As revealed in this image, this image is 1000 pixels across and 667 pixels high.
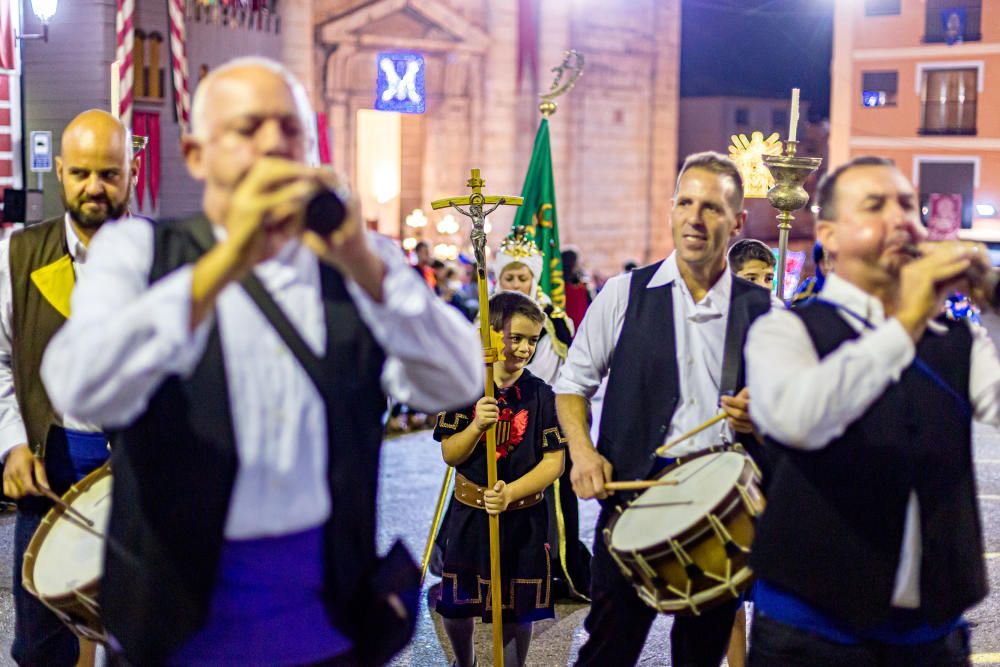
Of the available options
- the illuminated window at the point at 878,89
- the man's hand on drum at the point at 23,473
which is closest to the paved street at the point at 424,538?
Result: the man's hand on drum at the point at 23,473

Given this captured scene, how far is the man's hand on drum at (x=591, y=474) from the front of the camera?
3.74 m

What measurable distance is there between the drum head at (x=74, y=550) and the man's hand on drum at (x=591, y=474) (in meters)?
1.38

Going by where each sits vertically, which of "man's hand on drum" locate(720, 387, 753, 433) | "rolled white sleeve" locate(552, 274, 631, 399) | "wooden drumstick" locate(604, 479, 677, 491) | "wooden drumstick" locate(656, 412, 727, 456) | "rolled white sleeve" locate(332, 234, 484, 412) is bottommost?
"wooden drumstick" locate(604, 479, 677, 491)

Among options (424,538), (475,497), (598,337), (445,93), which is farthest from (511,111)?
(598,337)

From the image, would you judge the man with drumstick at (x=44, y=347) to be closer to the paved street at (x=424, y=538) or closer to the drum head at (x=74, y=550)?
the drum head at (x=74, y=550)

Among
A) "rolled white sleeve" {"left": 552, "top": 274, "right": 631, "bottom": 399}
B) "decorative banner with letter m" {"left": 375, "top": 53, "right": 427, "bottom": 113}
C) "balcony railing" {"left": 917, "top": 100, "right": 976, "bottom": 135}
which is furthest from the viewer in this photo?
"balcony railing" {"left": 917, "top": 100, "right": 976, "bottom": 135}

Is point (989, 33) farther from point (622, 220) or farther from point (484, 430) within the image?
point (484, 430)

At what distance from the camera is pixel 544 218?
897 cm

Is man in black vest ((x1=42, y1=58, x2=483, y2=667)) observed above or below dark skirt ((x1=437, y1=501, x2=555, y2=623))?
above

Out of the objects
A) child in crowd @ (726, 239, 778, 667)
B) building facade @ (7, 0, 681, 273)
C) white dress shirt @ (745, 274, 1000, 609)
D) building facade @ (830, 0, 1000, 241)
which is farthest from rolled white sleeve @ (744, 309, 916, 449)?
building facade @ (830, 0, 1000, 241)

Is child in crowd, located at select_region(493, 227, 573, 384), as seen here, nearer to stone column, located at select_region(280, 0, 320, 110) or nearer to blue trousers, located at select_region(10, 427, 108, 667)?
blue trousers, located at select_region(10, 427, 108, 667)

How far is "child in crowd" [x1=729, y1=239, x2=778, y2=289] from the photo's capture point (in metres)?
5.69

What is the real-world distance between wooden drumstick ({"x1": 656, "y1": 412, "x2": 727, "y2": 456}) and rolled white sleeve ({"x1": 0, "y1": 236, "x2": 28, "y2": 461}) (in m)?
1.89

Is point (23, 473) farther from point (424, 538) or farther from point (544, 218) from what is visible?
point (544, 218)
